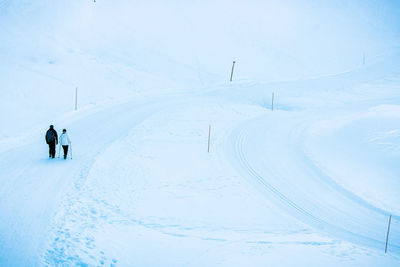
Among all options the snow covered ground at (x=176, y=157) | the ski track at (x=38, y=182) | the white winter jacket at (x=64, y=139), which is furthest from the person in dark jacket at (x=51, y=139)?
the snow covered ground at (x=176, y=157)

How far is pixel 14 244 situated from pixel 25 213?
1.43m

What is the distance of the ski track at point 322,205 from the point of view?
33.9 feet

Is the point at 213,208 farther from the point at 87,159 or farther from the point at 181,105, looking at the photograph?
the point at 181,105

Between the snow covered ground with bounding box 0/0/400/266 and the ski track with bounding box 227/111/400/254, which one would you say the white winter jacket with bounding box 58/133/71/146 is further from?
the ski track with bounding box 227/111/400/254

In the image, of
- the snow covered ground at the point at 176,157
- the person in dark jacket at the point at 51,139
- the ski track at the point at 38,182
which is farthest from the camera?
the person in dark jacket at the point at 51,139

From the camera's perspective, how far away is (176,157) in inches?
590

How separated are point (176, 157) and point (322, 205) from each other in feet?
20.6

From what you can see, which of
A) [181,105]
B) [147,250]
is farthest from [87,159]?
[181,105]

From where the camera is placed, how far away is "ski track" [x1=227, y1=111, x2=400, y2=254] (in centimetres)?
1034

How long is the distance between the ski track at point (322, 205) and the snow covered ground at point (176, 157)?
0.06m

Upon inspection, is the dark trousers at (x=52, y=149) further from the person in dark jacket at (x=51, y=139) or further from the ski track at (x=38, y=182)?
the ski track at (x=38, y=182)

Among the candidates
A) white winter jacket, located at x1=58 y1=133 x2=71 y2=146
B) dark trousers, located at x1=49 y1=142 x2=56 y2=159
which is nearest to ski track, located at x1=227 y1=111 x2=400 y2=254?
white winter jacket, located at x1=58 y1=133 x2=71 y2=146

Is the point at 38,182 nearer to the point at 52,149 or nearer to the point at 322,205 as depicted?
the point at 52,149

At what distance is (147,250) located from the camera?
8672 millimetres
